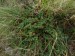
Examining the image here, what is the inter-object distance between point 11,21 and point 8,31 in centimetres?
12

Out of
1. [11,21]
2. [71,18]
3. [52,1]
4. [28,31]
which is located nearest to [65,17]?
[71,18]

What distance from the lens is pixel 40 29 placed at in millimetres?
2410

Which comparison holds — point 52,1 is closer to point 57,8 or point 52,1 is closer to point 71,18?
point 57,8

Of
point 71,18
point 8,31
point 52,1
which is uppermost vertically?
point 52,1

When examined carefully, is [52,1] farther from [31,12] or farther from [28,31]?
[28,31]

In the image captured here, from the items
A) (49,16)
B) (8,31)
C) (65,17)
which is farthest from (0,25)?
(65,17)

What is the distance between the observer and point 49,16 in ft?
7.97

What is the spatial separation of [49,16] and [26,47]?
43 cm

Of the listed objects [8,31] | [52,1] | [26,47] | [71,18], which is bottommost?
[26,47]

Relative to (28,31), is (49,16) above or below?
above

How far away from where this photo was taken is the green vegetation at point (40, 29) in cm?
234

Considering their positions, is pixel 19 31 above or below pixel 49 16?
below

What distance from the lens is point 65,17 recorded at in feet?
7.98

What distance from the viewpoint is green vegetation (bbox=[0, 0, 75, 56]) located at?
2336mm
